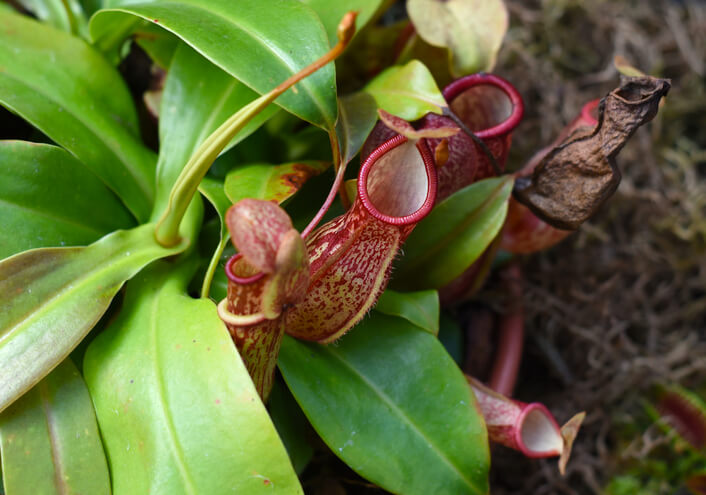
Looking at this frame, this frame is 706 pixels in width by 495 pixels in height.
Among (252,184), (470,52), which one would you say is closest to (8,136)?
(252,184)

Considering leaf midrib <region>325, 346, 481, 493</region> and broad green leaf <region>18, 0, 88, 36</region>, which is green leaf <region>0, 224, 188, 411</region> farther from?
broad green leaf <region>18, 0, 88, 36</region>

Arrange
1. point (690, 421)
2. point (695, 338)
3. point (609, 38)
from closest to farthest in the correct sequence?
point (690, 421) → point (695, 338) → point (609, 38)

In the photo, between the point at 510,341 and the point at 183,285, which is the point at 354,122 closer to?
the point at 183,285

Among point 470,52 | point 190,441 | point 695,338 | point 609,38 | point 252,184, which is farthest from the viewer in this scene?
point 609,38

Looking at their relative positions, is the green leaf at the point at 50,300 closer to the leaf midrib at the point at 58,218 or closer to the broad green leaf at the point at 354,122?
the leaf midrib at the point at 58,218

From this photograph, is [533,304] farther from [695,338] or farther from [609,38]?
[609,38]

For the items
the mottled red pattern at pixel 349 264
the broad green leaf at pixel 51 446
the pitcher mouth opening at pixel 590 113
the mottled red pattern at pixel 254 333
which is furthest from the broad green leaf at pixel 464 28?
the broad green leaf at pixel 51 446

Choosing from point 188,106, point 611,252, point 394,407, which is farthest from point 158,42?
point 611,252
